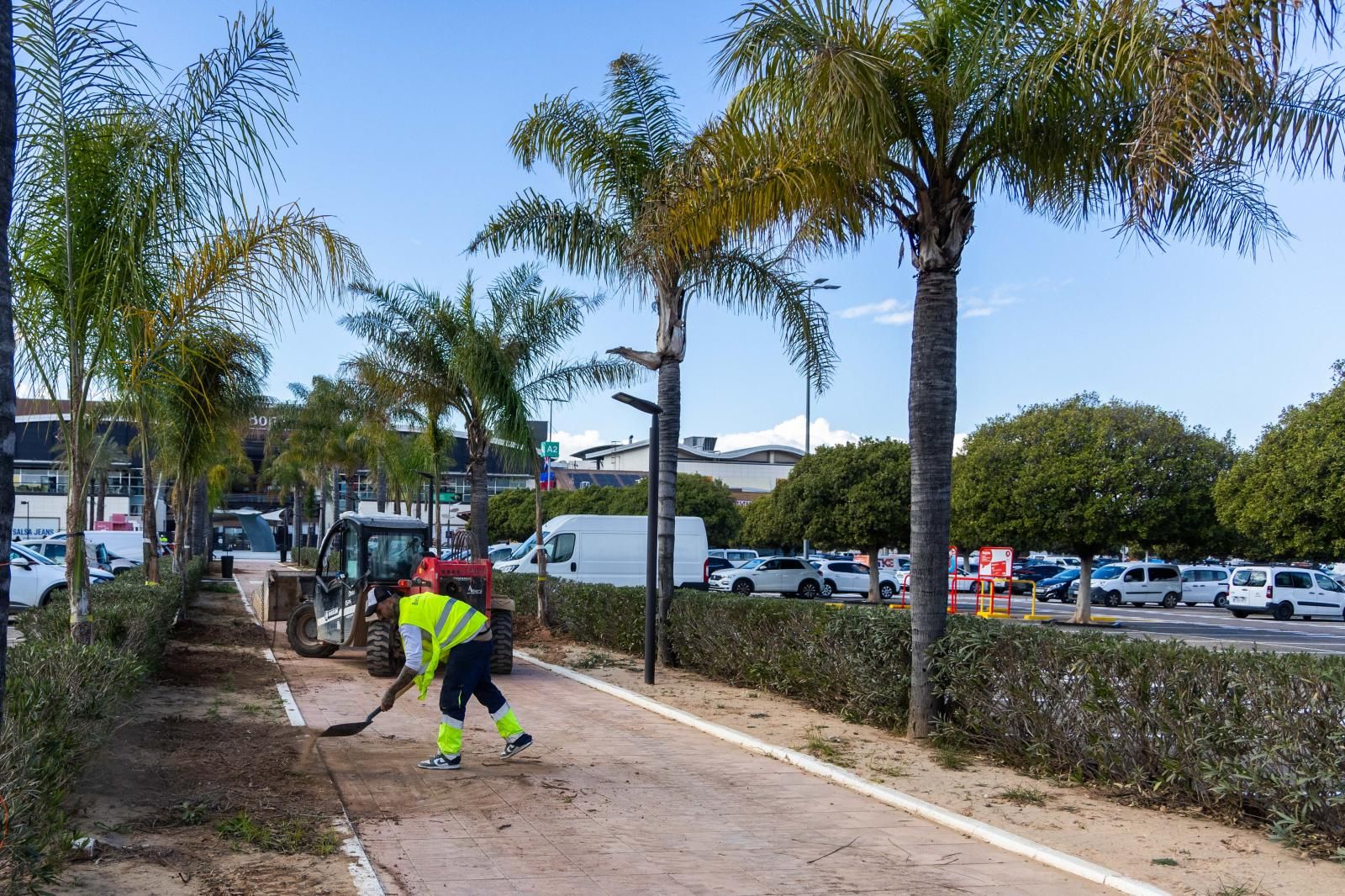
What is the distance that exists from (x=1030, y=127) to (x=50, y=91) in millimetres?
7708

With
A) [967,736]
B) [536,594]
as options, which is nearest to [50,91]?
[967,736]

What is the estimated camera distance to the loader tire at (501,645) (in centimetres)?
1444

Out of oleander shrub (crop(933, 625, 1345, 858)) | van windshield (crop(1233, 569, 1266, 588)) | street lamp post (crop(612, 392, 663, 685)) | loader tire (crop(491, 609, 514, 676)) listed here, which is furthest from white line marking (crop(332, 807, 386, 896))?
van windshield (crop(1233, 569, 1266, 588))

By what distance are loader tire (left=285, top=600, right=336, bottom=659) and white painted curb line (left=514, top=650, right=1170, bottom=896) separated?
21.8 feet

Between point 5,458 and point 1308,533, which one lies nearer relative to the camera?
point 5,458

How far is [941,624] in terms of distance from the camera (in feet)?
31.5

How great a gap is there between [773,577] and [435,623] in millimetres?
32529

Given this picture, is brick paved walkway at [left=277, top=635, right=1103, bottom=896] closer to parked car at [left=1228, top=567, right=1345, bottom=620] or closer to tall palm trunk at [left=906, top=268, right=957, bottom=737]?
tall palm trunk at [left=906, top=268, right=957, bottom=737]

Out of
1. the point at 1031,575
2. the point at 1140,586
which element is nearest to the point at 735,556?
the point at 1031,575

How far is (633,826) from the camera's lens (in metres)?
6.87

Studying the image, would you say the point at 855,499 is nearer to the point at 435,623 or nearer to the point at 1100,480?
the point at 1100,480

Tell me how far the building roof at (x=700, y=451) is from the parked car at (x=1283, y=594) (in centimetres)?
4931

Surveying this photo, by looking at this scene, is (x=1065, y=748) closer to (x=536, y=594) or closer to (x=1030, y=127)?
(x=1030, y=127)

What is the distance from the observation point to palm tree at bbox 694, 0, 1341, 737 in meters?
8.98
